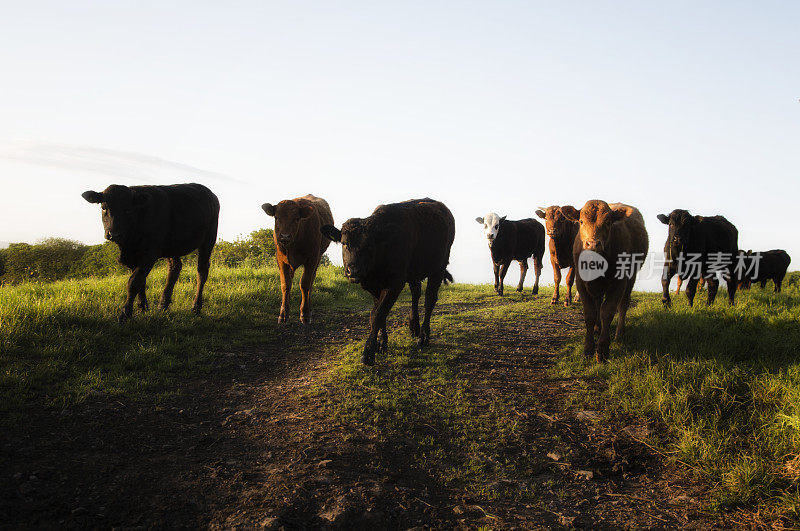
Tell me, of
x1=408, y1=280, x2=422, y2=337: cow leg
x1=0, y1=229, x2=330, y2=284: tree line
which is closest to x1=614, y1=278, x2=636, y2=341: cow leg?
x1=408, y1=280, x2=422, y2=337: cow leg

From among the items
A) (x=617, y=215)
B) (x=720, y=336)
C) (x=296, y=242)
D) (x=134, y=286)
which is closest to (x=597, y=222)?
(x=617, y=215)

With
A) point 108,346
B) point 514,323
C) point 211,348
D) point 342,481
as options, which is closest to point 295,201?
point 211,348

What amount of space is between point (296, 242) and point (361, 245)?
374 centimetres

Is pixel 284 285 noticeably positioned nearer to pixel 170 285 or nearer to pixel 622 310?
pixel 170 285

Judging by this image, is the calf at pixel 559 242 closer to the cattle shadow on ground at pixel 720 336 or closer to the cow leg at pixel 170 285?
the cattle shadow on ground at pixel 720 336

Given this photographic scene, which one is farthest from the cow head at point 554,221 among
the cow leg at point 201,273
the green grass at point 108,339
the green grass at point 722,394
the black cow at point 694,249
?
the cow leg at point 201,273

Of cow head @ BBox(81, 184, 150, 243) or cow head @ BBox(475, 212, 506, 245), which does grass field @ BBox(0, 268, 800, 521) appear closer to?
cow head @ BBox(81, 184, 150, 243)

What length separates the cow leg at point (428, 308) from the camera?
864 centimetres

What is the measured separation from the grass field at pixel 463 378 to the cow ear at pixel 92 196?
1856 millimetres

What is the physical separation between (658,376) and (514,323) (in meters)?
4.70

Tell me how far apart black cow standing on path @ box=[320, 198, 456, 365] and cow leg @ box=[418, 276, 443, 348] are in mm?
17

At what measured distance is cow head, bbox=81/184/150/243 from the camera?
29.6ft

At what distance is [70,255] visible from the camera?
24.5 metres

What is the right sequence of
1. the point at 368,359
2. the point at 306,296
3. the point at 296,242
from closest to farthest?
the point at 368,359 → the point at 296,242 → the point at 306,296
